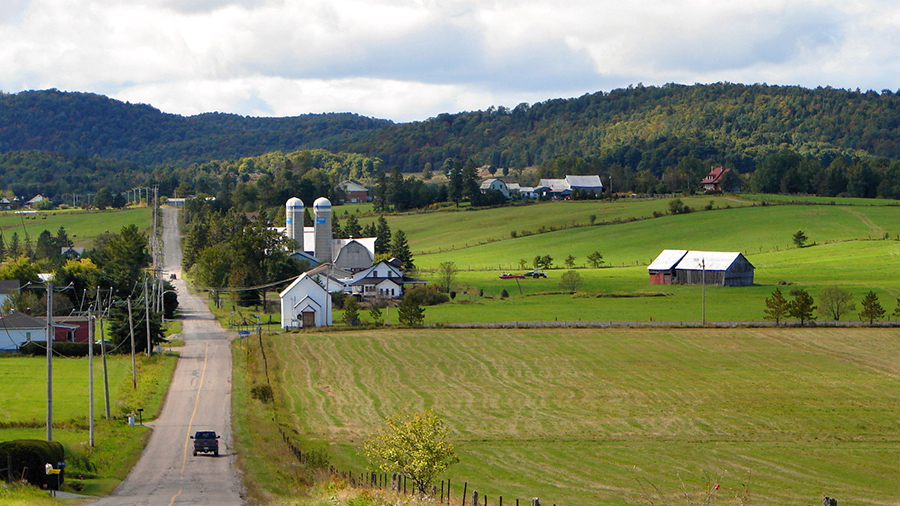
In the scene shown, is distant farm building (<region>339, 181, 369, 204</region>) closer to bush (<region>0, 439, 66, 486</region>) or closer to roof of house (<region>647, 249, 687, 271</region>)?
roof of house (<region>647, 249, 687, 271</region>)

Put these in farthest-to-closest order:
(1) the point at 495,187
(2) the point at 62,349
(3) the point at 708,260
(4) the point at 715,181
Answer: (4) the point at 715,181 < (1) the point at 495,187 < (3) the point at 708,260 < (2) the point at 62,349

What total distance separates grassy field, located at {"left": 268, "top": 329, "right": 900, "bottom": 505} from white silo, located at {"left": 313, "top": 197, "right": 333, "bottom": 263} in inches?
1809

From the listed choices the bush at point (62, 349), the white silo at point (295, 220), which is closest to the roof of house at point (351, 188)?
the white silo at point (295, 220)

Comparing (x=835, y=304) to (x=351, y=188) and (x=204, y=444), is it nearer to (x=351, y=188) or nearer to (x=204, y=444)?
(x=204, y=444)

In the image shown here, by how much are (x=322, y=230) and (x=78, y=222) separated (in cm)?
6720

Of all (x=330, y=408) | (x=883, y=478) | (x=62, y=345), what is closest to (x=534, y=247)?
(x=62, y=345)

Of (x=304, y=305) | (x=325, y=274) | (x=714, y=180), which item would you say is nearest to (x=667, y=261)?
(x=325, y=274)

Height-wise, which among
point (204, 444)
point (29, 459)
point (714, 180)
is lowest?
point (204, 444)

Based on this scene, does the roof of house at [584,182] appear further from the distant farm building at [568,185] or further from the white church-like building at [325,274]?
the white church-like building at [325,274]

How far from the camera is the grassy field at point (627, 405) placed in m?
32.6

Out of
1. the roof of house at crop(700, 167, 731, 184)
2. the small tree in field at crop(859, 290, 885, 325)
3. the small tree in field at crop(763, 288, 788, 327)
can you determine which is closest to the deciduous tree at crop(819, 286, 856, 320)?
the small tree in field at crop(859, 290, 885, 325)

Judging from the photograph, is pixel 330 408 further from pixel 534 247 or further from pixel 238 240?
pixel 534 247

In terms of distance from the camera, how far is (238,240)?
96188mm

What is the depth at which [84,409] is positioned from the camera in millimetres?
45250
